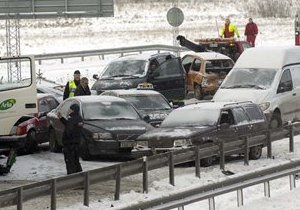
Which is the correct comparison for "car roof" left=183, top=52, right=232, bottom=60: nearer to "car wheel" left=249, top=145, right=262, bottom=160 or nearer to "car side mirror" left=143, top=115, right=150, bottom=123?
"car side mirror" left=143, top=115, right=150, bottom=123

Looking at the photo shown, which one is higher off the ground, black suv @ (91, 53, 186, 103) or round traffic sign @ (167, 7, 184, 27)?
round traffic sign @ (167, 7, 184, 27)

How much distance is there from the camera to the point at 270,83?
75.2 feet

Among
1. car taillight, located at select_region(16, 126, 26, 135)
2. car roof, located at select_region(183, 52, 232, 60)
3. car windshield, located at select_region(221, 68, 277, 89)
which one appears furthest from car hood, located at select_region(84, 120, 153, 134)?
car roof, located at select_region(183, 52, 232, 60)

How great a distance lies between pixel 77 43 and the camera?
2165 inches

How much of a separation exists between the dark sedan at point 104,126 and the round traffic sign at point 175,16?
11128 millimetres

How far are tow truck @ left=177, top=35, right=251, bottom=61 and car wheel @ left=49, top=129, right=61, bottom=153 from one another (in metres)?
13.9

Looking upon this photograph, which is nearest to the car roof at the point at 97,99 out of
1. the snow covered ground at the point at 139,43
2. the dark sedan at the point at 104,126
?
the dark sedan at the point at 104,126

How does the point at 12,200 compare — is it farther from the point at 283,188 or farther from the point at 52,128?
the point at 52,128

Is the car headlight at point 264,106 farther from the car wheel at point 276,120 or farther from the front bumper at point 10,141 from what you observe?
the front bumper at point 10,141

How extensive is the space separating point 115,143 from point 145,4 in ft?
207

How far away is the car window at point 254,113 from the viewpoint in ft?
64.2

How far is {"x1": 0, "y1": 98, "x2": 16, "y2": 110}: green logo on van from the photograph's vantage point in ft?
59.6

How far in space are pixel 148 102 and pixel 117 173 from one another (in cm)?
902

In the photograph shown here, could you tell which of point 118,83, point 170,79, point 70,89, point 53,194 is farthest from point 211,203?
point 170,79
